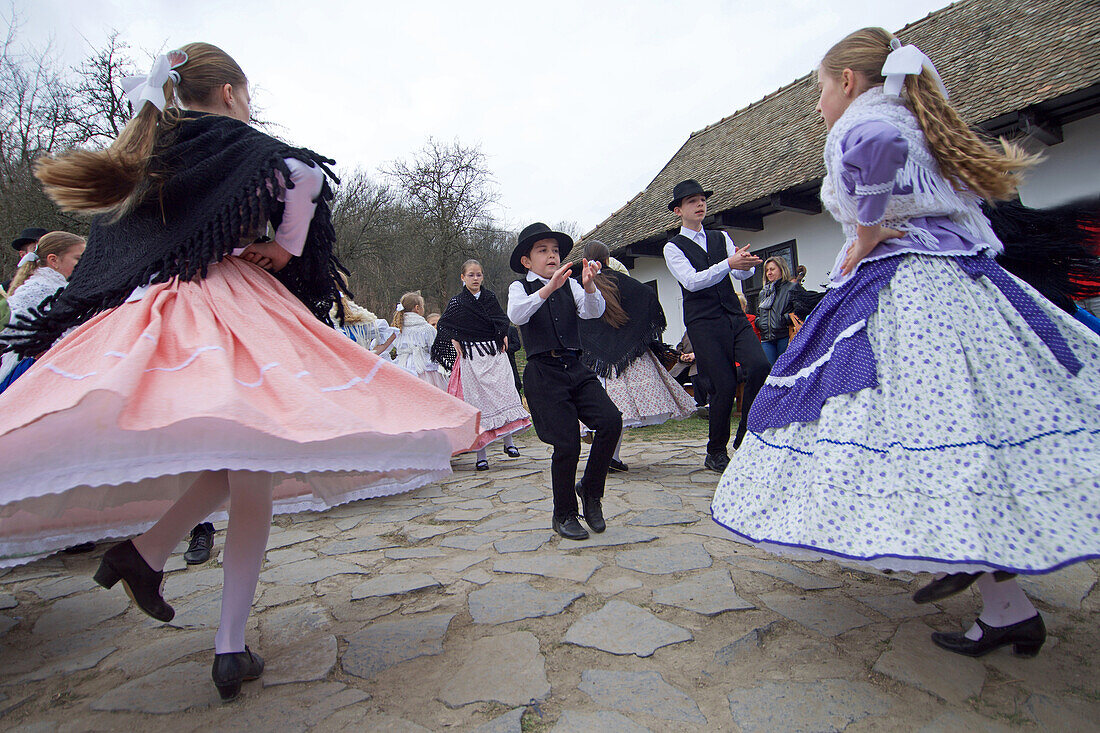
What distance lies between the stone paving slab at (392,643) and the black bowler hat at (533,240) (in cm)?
187

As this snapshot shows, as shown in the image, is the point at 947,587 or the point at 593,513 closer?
the point at 947,587

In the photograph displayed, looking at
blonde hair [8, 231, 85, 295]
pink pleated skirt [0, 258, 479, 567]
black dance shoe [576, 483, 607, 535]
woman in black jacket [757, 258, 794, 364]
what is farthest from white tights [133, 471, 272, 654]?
woman in black jacket [757, 258, 794, 364]

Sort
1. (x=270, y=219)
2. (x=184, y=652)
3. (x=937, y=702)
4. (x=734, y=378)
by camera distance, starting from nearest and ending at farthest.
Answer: (x=937, y=702)
(x=270, y=219)
(x=184, y=652)
(x=734, y=378)

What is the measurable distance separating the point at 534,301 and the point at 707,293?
189 cm

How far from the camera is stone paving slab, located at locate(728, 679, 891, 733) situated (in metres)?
1.62

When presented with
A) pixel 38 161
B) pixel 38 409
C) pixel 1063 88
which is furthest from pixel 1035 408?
pixel 1063 88

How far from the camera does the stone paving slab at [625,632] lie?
2086 millimetres

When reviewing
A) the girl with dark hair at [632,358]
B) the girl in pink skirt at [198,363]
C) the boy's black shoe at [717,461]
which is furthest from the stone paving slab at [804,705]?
the girl with dark hair at [632,358]

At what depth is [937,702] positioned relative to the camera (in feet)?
5.52

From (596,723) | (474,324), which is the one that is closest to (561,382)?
(596,723)

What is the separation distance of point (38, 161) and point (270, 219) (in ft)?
2.12

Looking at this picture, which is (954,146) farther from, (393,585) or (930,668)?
(393,585)

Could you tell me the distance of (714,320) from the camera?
15.7 feet

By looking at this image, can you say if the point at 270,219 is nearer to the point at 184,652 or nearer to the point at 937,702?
the point at 184,652
